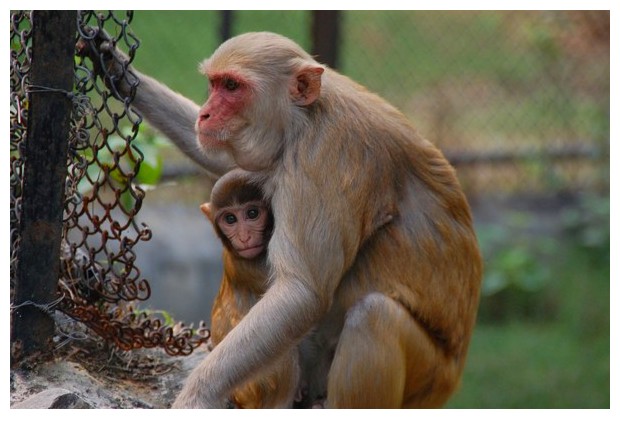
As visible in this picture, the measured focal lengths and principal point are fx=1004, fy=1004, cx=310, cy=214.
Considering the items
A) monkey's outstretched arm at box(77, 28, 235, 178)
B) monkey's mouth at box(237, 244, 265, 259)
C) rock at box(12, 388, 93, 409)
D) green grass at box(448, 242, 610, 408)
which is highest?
monkey's outstretched arm at box(77, 28, 235, 178)

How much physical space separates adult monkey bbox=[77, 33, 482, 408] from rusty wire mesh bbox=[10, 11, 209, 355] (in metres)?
0.44

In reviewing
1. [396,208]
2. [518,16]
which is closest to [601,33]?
[518,16]

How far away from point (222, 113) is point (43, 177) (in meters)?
1.21

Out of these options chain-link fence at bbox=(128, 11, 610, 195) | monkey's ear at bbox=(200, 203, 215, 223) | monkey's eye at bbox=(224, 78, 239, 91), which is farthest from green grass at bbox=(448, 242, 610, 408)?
monkey's eye at bbox=(224, 78, 239, 91)

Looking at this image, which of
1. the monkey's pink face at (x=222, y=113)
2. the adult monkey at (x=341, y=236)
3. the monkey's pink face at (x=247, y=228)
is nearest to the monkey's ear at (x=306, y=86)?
the adult monkey at (x=341, y=236)

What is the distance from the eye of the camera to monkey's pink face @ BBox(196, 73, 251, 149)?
6.47 m

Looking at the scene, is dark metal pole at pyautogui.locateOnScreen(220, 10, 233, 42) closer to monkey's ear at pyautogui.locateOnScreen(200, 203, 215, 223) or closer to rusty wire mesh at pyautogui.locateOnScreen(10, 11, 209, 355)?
rusty wire mesh at pyautogui.locateOnScreen(10, 11, 209, 355)

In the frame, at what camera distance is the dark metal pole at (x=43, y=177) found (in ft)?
20.4

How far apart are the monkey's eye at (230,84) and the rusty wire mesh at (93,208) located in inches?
24.5

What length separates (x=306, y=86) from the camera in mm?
6582

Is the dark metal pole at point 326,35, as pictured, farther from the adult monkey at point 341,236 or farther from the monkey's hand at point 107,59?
the monkey's hand at point 107,59

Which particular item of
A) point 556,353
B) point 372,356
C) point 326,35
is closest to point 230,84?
point 372,356

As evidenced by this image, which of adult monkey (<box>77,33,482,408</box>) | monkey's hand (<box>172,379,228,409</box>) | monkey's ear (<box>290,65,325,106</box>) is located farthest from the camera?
monkey's ear (<box>290,65,325,106</box>)

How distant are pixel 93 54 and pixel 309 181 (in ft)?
5.68
